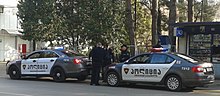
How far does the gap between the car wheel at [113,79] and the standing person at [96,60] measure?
0.62 m

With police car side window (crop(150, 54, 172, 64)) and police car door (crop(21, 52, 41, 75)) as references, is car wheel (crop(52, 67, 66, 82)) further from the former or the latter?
police car side window (crop(150, 54, 172, 64))

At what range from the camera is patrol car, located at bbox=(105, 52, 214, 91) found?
45.9 feet

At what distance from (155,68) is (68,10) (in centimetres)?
1923

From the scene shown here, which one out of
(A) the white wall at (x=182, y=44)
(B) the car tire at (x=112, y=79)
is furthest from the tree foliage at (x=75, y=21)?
(B) the car tire at (x=112, y=79)

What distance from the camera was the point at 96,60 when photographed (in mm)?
16531

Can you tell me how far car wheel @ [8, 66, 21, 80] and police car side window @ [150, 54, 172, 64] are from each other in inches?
276

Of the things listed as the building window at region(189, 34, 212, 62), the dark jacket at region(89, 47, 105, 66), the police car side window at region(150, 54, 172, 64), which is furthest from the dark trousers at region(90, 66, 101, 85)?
the building window at region(189, 34, 212, 62)

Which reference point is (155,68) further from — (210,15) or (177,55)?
(210,15)

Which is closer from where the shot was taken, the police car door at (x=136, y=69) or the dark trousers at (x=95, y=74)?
the police car door at (x=136, y=69)

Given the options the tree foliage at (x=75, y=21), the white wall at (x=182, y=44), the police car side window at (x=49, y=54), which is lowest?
the police car side window at (x=49, y=54)

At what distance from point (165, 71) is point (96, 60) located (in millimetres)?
3237

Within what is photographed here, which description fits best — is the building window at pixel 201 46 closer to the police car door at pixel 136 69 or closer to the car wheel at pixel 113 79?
the police car door at pixel 136 69

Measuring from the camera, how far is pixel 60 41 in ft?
112

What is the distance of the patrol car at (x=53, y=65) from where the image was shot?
1733 cm
